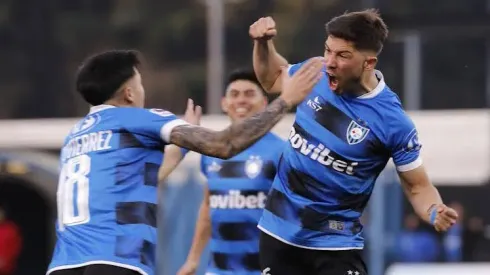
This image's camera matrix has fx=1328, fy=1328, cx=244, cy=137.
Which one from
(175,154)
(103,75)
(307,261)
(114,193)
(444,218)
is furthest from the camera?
(175,154)

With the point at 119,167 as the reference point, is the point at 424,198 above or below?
below

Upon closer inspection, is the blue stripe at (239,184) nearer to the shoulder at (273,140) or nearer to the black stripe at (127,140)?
the shoulder at (273,140)

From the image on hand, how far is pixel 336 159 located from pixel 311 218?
0.36 meters

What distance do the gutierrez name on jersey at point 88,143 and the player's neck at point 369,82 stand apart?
1.50 meters

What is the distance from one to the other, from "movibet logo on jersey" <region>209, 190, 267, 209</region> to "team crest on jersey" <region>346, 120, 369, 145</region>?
1782 millimetres

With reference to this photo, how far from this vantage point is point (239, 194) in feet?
29.4

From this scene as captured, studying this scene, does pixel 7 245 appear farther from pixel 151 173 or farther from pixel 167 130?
pixel 167 130

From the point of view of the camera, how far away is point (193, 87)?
21.5 metres

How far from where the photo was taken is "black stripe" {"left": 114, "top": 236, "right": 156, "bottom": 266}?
6.50 m

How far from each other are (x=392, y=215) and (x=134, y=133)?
407 inches

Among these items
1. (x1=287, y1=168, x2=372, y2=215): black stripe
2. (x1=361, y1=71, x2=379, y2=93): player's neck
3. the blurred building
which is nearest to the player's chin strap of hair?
(x1=287, y1=168, x2=372, y2=215): black stripe

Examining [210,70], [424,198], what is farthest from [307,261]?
[210,70]

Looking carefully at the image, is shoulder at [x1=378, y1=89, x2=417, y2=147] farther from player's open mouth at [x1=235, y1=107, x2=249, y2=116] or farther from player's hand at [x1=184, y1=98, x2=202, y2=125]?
player's open mouth at [x1=235, y1=107, x2=249, y2=116]

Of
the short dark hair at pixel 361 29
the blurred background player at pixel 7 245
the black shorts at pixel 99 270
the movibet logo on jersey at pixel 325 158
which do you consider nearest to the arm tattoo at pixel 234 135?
the black shorts at pixel 99 270
